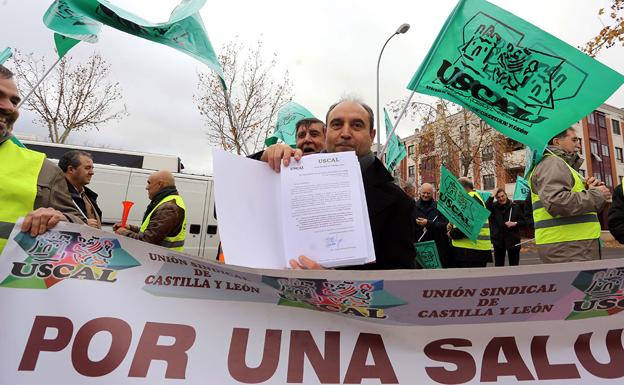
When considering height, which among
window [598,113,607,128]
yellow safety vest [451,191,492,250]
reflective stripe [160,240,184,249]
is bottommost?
reflective stripe [160,240,184,249]

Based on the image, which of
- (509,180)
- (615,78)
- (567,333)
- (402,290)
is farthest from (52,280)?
(509,180)

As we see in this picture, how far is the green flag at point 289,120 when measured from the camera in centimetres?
520

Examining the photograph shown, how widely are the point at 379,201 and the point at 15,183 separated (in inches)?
64.8

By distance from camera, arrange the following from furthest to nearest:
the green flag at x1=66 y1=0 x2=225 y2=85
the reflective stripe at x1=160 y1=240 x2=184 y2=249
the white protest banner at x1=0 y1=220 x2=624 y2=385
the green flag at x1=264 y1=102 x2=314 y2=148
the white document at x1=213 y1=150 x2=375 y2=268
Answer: the green flag at x1=264 y1=102 x2=314 y2=148, the reflective stripe at x1=160 y1=240 x2=184 y2=249, the green flag at x1=66 y1=0 x2=225 y2=85, the white document at x1=213 y1=150 x2=375 y2=268, the white protest banner at x1=0 y1=220 x2=624 y2=385

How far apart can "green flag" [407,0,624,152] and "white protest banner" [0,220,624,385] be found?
1443 millimetres

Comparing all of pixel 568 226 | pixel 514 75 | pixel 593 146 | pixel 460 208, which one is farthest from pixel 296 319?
pixel 593 146

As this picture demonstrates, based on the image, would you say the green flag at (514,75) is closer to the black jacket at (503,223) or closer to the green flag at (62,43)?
the green flag at (62,43)

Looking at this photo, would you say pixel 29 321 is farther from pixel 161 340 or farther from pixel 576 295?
pixel 576 295

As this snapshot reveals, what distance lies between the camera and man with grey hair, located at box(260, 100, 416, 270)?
183 centimetres

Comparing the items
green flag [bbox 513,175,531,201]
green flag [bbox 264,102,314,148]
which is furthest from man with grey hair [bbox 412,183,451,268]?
green flag [bbox 513,175,531,201]

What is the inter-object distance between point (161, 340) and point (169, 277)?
23 centimetres

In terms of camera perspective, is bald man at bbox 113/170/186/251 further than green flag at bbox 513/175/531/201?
No

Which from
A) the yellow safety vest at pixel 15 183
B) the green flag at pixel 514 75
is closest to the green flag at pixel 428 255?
the green flag at pixel 514 75

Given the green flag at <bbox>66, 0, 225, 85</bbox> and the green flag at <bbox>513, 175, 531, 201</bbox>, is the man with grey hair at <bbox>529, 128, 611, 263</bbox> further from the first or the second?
the green flag at <bbox>513, 175, 531, 201</bbox>
